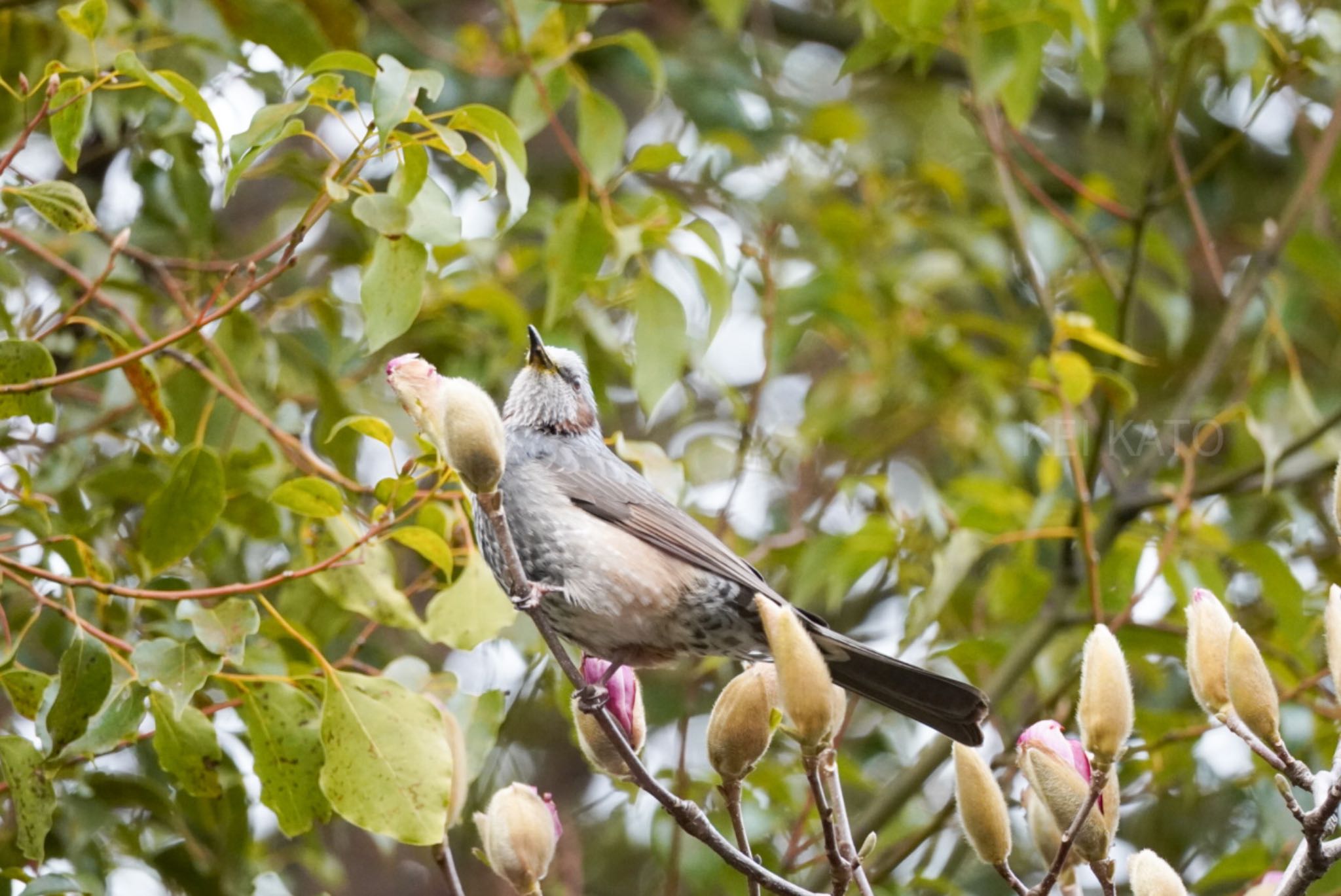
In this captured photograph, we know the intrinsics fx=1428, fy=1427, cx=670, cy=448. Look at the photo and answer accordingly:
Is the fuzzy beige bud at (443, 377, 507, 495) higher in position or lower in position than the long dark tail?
higher

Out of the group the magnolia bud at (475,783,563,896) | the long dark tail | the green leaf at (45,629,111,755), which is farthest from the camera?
the long dark tail

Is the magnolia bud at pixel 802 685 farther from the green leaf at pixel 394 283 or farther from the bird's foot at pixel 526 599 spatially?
the green leaf at pixel 394 283

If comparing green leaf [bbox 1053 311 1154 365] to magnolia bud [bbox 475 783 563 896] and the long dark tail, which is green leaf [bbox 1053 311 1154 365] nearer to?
the long dark tail

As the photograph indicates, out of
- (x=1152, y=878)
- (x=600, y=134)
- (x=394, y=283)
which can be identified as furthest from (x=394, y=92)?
(x=1152, y=878)

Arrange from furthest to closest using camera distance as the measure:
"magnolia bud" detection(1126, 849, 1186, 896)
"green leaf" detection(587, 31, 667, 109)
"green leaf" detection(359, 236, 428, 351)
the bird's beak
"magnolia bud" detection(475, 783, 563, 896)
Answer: "green leaf" detection(587, 31, 667, 109)
the bird's beak
"green leaf" detection(359, 236, 428, 351)
"magnolia bud" detection(475, 783, 563, 896)
"magnolia bud" detection(1126, 849, 1186, 896)

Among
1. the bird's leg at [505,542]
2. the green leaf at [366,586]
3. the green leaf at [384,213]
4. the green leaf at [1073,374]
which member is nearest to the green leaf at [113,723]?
the green leaf at [366,586]

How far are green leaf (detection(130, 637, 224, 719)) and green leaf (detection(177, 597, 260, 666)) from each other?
0.03 meters

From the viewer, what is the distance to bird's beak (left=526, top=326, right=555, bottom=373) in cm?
318

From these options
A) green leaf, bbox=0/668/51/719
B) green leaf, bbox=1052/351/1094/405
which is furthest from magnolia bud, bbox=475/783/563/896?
green leaf, bbox=1052/351/1094/405

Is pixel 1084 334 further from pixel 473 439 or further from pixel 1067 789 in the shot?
pixel 473 439

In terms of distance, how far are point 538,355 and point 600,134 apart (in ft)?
2.10

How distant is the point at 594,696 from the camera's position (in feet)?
8.00

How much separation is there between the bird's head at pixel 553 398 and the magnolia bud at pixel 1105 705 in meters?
1.88

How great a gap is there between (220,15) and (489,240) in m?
1.02
